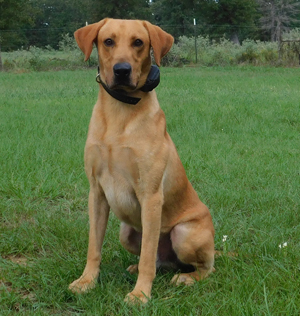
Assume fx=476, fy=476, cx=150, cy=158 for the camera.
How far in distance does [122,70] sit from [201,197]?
2164mm

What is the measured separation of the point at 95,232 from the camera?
2965 millimetres

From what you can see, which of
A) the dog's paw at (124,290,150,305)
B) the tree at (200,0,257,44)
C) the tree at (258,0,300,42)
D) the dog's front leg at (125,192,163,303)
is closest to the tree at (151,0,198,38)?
the tree at (200,0,257,44)

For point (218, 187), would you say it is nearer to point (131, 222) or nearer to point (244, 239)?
point (244, 239)

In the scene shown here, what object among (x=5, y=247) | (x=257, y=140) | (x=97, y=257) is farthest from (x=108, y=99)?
(x=257, y=140)

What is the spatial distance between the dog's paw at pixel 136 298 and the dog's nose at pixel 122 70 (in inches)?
48.1

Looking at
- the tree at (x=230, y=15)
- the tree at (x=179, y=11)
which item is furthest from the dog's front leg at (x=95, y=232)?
the tree at (x=179, y=11)

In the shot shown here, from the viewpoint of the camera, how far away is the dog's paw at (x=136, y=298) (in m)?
2.62

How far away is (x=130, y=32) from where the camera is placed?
9.15 feet

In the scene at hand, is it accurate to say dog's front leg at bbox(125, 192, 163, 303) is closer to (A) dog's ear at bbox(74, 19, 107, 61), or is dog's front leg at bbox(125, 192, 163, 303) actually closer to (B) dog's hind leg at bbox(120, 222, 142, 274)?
(B) dog's hind leg at bbox(120, 222, 142, 274)

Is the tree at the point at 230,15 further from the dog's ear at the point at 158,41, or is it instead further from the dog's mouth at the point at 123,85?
the dog's mouth at the point at 123,85

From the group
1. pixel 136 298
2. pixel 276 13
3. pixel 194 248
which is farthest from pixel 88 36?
pixel 276 13

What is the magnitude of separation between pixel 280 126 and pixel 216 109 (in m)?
1.47

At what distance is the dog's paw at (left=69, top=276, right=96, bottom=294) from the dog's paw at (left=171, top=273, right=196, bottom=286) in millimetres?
499

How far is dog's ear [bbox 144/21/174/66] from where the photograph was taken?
2871 mm
